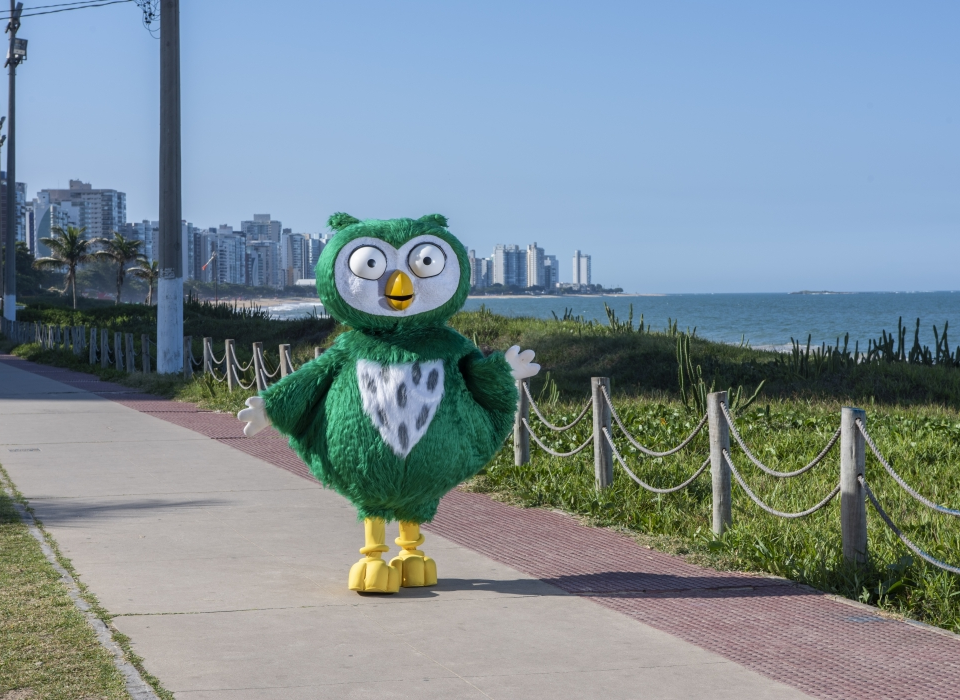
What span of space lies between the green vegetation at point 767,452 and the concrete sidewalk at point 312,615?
129 centimetres

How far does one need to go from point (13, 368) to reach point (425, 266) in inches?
818

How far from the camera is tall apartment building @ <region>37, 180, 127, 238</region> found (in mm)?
172375

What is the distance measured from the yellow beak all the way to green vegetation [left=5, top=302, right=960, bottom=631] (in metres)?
2.30

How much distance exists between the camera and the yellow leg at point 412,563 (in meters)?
A: 5.65

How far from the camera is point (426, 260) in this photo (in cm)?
546

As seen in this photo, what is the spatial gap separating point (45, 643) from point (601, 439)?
A: 456 centimetres

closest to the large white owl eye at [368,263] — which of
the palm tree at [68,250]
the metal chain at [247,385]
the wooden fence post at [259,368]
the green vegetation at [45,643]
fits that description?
the green vegetation at [45,643]

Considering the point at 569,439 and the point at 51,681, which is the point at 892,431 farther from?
the point at 51,681

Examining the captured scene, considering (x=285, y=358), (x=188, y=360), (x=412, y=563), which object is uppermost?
(x=285, y=358)

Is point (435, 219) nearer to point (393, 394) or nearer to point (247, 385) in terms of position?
point (393, 394)

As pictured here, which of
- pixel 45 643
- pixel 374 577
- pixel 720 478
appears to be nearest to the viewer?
pixel 45 643

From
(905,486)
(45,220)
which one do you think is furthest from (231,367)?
(45,220)

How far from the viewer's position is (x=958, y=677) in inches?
168

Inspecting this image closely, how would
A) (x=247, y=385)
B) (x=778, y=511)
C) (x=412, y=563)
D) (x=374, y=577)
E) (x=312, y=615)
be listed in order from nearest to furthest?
(x=312, y=615) < (x=374, y=577) < (x=412, y=563) < (x=778, y=511) < (x=247, y=385)
